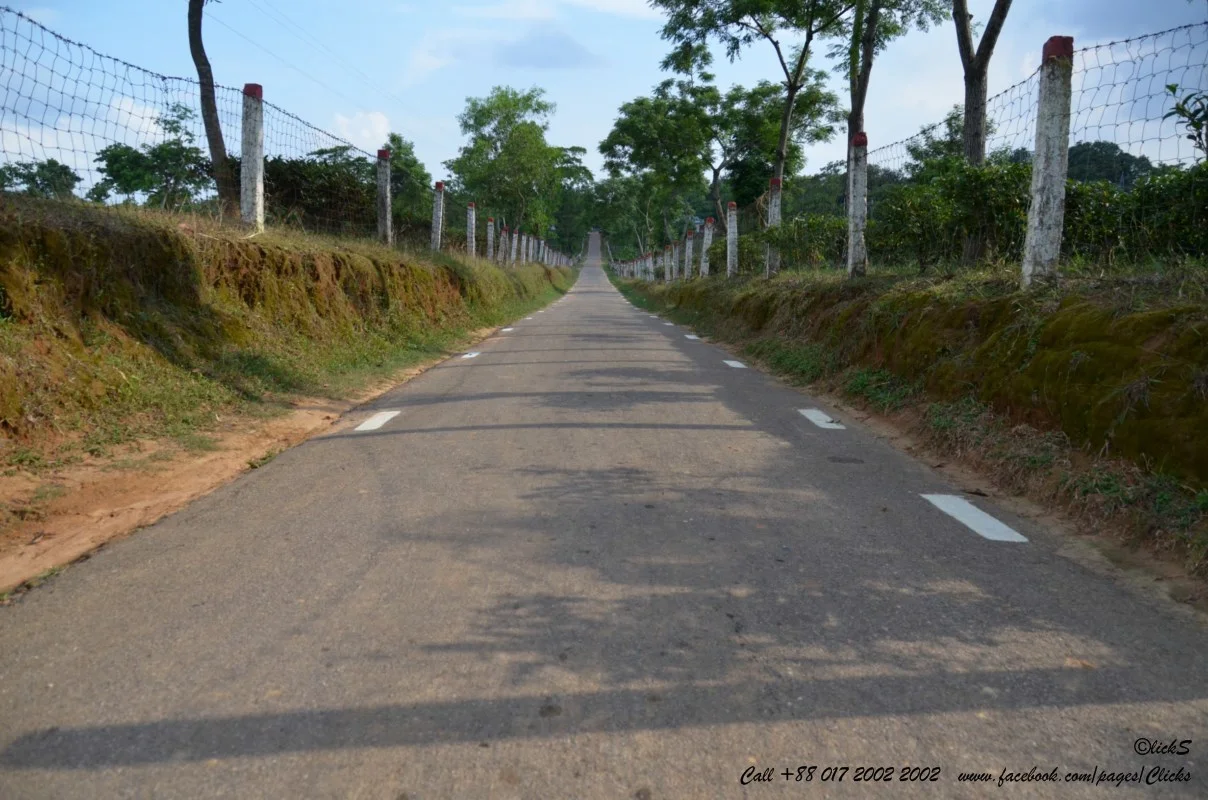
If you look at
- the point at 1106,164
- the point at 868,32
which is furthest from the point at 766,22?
the point at 1106,164

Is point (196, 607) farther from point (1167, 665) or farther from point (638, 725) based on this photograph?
point (1167, 665)

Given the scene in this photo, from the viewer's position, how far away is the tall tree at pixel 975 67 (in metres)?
11.3

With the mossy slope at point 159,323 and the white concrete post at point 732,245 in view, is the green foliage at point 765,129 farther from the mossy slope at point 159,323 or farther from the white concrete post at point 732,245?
the mossy slope at point 159,323

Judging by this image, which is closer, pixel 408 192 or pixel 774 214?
pixel 774 214

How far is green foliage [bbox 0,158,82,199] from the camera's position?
7.12m

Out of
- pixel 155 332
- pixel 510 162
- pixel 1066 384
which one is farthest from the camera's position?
pixel 510 162

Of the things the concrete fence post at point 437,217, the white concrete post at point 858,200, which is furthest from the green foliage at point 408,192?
the white concrete post at point 858,200

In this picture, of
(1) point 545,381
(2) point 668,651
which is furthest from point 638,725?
(1) point 545,381

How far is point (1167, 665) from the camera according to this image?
8.64ft

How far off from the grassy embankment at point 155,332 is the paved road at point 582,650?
4.94 ft

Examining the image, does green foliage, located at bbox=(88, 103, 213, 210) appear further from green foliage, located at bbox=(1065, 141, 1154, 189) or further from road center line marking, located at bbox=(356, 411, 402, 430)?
green foliage, located at bbox=(1065, 141, 1154, 189)

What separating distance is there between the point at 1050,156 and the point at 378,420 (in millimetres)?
5879

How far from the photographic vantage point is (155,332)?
7.07 m

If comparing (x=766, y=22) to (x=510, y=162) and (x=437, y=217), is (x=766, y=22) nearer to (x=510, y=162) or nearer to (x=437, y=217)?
(x=437, y=217)
